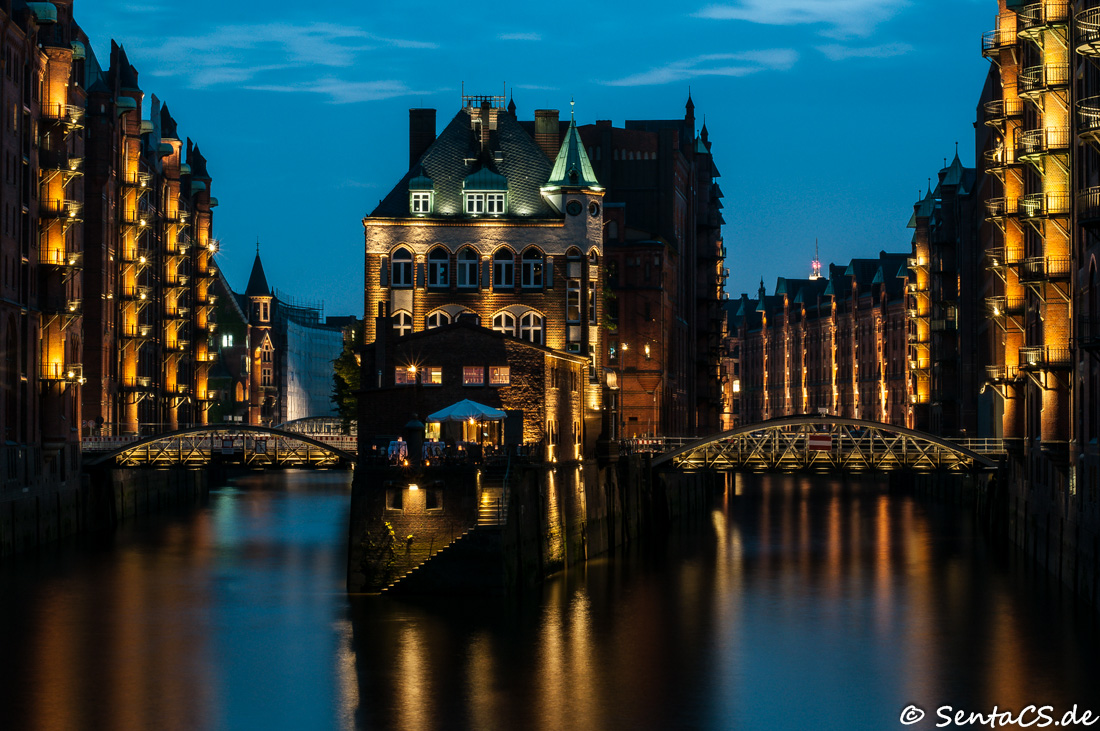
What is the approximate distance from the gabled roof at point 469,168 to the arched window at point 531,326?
5.24m

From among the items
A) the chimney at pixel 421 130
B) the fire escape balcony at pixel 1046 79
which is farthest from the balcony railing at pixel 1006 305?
the chimney at pixel 421 130

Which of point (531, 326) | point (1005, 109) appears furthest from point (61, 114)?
point (1005, 109)

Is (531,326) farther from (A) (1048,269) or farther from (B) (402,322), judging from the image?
(A) (1048,269)

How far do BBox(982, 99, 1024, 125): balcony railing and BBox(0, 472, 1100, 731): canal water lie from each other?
67.0 ft

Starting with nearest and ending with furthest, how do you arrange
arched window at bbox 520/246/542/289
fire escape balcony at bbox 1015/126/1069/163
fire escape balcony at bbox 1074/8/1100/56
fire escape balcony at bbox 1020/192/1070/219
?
fire escape balcony at bbox 1074/8/1100/56 < fire escape balcony at bbox 1015/126/1069/163 < fire escape balcony at bbox 1020/192/1070/219 < arched window at bbox 520/246/542/289

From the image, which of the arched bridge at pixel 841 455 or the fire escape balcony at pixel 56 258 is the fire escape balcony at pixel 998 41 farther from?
the fire escape balcony at pixel 56 258

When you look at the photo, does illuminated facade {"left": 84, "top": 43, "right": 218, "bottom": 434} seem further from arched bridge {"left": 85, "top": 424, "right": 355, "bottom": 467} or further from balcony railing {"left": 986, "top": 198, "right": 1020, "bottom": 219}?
balcony railing {"left": 986, "top": 198, "right": 1020, "bottom": 219}

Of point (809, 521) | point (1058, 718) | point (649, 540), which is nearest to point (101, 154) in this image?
point (649, 540)

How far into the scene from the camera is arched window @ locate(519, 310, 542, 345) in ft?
294

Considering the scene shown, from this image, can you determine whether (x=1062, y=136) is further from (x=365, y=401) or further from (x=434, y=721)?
(x=434, y=721)

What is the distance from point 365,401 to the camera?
6694 centimetres

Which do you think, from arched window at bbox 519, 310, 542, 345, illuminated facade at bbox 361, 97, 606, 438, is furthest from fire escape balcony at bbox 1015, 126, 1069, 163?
arched window at bbox 519, 310, 542, 345

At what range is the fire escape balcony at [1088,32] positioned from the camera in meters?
54.0

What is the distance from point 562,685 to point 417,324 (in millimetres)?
42752
